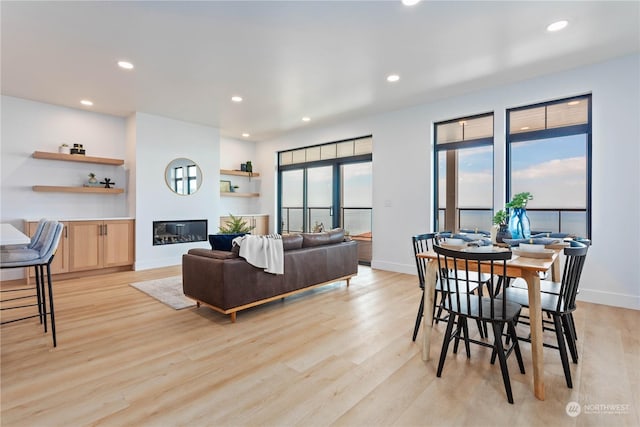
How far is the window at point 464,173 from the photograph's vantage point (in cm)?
471

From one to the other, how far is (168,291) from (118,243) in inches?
75.0

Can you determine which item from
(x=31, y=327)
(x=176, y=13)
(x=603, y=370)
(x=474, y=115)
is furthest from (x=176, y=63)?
(x=603, y=370)

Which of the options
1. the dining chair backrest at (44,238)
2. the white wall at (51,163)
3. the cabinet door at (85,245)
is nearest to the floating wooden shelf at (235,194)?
the white wall at (51,163)

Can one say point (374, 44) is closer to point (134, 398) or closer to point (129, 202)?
point (134, 398)

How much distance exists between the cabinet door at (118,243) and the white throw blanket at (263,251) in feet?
10.8

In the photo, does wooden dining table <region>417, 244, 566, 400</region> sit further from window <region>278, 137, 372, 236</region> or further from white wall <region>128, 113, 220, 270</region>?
white wall <region>128, 113, 220, 270</region>

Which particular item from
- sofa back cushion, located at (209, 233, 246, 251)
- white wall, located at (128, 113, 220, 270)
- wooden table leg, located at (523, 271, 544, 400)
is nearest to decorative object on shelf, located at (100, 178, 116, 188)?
white wall, located at (128, 113, 220, 270)

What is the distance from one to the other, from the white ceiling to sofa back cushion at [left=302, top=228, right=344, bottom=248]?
6.62 ft

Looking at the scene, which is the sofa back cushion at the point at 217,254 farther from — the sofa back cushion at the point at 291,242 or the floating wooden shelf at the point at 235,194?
the floating wooden shelf at the point at 235,194

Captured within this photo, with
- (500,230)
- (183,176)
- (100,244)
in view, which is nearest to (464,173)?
(500,230)

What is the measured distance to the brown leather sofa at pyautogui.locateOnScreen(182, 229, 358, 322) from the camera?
9.92 ft

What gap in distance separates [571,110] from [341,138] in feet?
11.8

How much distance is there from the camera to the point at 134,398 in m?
1.85

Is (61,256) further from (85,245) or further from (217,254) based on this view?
(217,254)
